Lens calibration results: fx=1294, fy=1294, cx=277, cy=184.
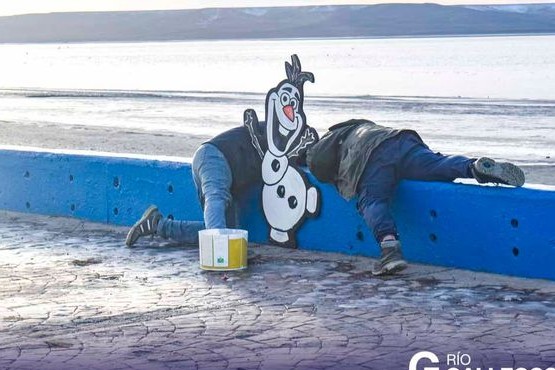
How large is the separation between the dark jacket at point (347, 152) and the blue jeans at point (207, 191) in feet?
2.41

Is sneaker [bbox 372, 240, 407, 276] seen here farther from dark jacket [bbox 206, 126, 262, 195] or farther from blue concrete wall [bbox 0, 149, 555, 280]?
dark jacket [bbox 206, 126, 262, 195]

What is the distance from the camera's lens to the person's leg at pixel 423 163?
8.70 m

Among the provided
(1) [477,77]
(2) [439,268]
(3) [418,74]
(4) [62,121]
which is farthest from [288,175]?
(3) [418,74]

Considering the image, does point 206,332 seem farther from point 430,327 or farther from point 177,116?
point 177,116

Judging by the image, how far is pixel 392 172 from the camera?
868cm

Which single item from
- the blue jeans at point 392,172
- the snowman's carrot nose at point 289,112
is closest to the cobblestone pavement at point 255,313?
the blue jeans at point 392,172

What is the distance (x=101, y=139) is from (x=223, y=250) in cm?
1372

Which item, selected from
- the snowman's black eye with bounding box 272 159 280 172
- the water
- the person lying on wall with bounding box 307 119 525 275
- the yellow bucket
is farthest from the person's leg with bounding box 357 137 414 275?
the water

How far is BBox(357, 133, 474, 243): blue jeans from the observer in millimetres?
8500

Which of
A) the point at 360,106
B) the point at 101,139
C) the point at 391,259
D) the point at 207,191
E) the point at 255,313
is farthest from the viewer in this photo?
the point at 360,106

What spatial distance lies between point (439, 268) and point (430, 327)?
1724mm

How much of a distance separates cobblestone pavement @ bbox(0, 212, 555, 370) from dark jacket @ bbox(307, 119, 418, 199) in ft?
1.90

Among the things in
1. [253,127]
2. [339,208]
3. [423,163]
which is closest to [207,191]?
[253,127]

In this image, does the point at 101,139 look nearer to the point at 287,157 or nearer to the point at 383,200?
the point at 287,157
